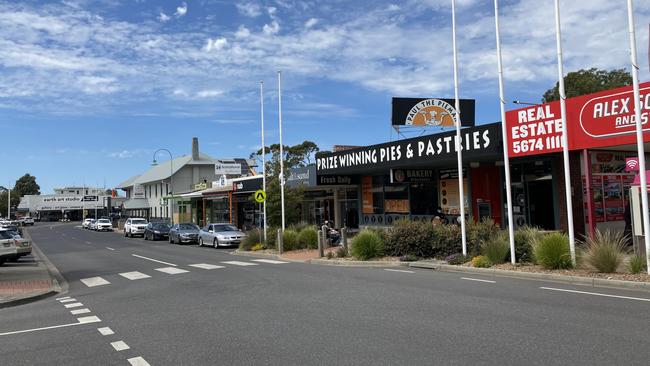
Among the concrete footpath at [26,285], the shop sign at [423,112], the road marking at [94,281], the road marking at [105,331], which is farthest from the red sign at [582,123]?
the concrete footpath at [26,285]

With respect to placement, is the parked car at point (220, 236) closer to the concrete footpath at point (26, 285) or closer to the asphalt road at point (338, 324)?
A: the concrete footpath at point (26, 285)

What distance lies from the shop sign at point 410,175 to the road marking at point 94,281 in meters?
13.5

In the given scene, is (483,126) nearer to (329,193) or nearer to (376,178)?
(376,178)

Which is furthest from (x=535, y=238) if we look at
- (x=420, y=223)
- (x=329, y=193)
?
(x=329, y=193)

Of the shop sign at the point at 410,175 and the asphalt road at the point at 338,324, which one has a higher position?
the shop sign at the point at 410,175

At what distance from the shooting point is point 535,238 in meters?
14.0

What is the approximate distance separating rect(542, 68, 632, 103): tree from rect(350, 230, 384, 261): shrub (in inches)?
1147

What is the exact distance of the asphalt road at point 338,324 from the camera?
6.11m

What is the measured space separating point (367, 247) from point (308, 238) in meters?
6.21

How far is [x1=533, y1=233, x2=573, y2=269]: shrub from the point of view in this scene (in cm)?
1281

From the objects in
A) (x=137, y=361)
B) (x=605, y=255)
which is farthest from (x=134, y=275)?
(x=605, y=255)

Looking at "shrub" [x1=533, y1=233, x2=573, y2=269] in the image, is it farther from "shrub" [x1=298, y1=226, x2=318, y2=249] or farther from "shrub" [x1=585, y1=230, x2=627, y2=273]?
"shrub" [x1=298, y1=226, x2=318, y2=249]

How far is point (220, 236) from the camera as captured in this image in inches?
1164

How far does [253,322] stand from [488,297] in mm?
4382
